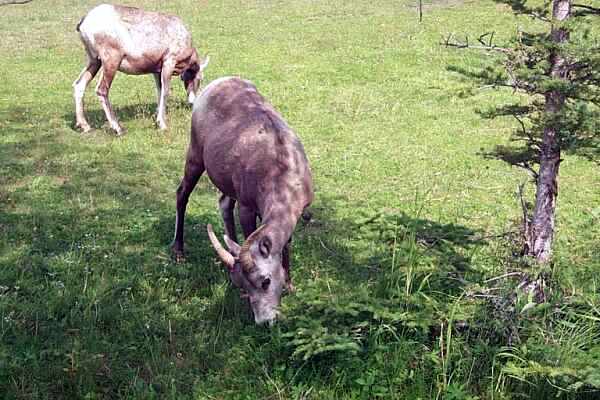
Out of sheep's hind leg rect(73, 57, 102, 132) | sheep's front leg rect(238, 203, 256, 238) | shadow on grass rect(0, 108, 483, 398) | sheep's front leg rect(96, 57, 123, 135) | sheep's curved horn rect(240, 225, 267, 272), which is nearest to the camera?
shadow on grass rect(0, 108, 483, 398)

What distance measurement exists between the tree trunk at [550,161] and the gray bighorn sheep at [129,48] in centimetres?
783

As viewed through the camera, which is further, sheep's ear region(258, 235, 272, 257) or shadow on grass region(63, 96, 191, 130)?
shadow on grass region(63, 96, 191, 130)

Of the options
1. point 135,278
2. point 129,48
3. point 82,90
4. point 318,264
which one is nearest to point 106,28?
point 129,48

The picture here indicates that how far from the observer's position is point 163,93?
11453mm

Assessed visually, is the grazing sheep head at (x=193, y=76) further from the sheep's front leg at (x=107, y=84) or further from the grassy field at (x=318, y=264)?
the sheep's front leg at (x=107, y=84)

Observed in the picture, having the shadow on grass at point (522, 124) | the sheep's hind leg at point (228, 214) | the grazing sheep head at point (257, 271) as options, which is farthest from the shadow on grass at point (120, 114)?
the shadow on grass at point (522, 124)

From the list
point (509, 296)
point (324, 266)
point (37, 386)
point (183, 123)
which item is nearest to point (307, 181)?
point (324, 266)

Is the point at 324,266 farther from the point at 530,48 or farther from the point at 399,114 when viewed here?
the point at 399,114

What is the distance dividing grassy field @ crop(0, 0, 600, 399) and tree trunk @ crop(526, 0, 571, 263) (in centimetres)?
27

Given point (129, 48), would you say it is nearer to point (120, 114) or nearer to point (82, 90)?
point (82, 90)

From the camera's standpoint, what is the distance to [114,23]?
11023mm

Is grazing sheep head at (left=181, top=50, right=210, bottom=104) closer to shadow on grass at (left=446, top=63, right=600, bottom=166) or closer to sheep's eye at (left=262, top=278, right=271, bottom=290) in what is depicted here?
sheep's eye at (left=262, top=278, right=271, bottom=290)

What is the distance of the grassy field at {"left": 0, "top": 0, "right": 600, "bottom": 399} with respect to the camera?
169 inches

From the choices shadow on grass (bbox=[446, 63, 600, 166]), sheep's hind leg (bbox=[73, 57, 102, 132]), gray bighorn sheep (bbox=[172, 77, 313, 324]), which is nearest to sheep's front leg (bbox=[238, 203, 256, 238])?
gray bighorn sheep (bbox=[172, 77, 313, 324])
